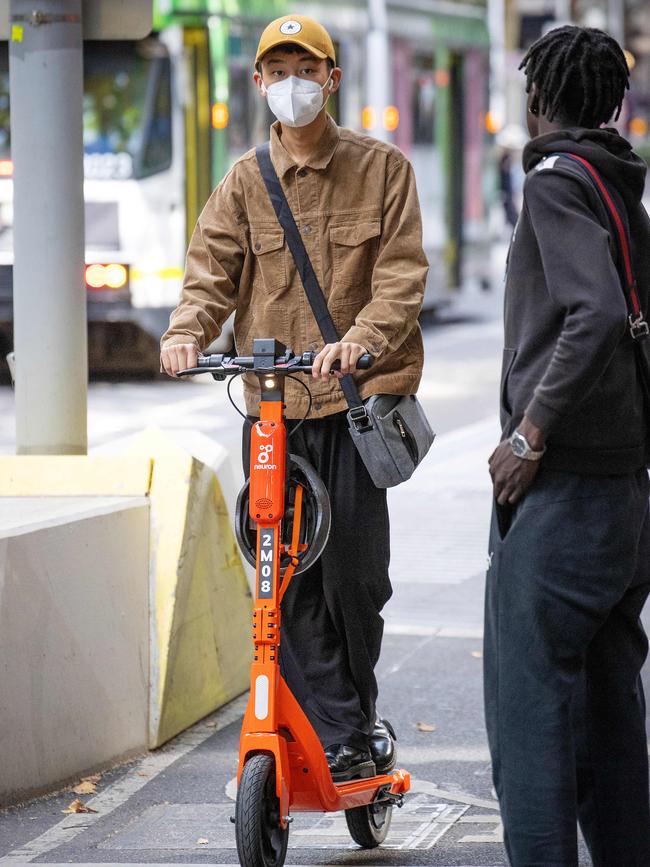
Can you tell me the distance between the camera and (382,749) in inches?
151

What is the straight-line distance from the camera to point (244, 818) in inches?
128

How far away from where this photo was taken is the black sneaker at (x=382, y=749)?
12.5ft

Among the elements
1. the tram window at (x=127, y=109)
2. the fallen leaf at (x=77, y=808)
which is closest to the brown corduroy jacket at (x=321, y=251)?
the fallen leaf at (x=77, y=808)

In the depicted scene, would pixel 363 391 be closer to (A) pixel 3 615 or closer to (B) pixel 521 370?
(B) pixel 521 370

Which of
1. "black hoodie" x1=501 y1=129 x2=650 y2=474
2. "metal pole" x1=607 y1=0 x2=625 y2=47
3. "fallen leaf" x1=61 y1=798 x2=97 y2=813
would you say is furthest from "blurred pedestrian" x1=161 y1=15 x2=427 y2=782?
"metal pole" x1=607 y1=0 x2=625 y2=47

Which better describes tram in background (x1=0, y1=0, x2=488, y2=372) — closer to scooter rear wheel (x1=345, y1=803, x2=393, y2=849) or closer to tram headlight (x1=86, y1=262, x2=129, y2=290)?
tram headlight (x1=86, y1=262, x2=129, y2=290)

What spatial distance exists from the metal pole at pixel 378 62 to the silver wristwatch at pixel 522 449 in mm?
15071

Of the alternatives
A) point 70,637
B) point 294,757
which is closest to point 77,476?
point 70,637

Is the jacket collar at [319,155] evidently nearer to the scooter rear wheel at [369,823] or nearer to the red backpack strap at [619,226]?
the red backpack strap at [619,226]

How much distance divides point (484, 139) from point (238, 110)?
23.8 feet

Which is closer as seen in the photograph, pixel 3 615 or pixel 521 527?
pixel 521 527

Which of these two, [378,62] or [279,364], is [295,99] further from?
[378,62]

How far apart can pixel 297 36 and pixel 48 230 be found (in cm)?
178

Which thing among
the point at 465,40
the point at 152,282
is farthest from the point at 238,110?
the point at 465,40
